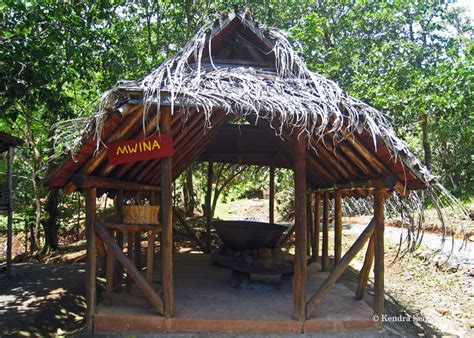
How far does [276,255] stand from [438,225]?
5.83m

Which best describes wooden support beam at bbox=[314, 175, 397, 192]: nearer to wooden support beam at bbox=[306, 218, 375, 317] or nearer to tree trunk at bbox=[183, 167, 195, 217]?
wooden support beam at bbox=[306, 218, 375, 317]

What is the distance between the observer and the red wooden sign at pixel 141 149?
170 inches

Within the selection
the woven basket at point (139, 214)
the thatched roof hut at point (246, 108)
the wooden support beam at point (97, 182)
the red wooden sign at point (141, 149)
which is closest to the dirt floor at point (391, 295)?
the woven basket at point (139, 214)

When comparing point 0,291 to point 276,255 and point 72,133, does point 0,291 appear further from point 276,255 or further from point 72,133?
point 276,255

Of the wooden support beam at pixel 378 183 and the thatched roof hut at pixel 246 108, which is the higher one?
the thatched roof hut at pixel 246 108

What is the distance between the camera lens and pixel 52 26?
20.2 ft

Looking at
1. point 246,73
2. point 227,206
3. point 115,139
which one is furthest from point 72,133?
point 227,206

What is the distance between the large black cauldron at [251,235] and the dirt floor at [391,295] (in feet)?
5.55

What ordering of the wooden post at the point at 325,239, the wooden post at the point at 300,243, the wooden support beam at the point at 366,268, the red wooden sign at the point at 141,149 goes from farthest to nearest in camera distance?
the wooden post at the point at 325,239 < the wooden support beam at the point at 366,268 < the wooden post at the point at 300,243 < the red wooden sign at the point at 141,149

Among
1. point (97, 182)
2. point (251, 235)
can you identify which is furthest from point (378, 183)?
point (97, 182)

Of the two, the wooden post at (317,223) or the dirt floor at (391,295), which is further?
the wooden post at (317,223)

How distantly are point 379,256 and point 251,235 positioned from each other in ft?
7.86

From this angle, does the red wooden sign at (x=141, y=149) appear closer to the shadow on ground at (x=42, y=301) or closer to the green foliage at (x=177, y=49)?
the green foliage at (x=177, y=49)

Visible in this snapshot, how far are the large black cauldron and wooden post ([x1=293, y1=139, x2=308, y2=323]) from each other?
215 cm
